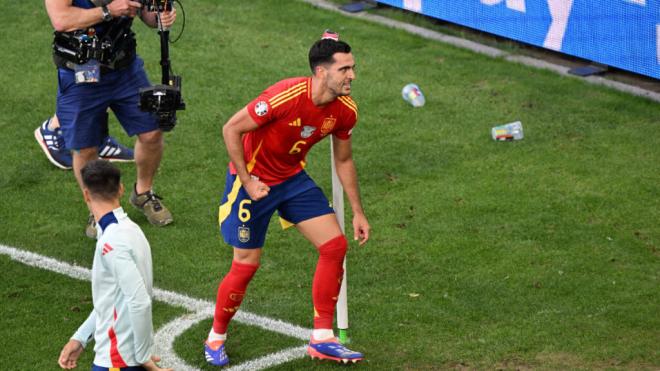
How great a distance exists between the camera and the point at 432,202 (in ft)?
32.9

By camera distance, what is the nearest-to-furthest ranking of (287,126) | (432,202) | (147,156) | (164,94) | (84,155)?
(287,126)
(164,94)
(84,155)
(147,156)
(432,202)

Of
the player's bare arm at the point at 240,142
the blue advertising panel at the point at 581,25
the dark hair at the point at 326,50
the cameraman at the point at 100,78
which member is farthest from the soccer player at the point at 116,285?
the blue advertising panel at the point at 581,25

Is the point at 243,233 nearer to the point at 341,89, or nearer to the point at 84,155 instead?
the point at 341,89

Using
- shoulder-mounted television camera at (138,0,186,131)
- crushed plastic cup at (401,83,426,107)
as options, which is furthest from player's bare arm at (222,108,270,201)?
crushed plastic cup at (401,83,426,107)

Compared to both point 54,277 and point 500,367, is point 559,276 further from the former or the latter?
point 54,277

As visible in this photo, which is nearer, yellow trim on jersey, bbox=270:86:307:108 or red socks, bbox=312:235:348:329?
yellow trim on jersey, bbox=270:86:307:108

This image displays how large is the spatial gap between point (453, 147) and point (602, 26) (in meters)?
2.62

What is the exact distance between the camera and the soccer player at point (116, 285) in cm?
568

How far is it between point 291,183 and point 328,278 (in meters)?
0.65

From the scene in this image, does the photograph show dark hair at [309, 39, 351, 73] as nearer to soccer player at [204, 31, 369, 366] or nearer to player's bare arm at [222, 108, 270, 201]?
soccer player at [204, 31, 369, 366]

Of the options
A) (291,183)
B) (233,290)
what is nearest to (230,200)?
(291,183)

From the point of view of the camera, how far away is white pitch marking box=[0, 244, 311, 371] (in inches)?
299

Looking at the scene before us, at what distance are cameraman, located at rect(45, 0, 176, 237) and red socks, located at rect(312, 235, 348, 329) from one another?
90.6 inches

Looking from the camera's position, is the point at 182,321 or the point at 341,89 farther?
the point at 182,321
